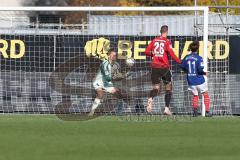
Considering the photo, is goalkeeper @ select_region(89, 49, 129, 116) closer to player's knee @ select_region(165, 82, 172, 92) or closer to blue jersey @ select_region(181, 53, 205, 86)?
player's knee @ select_region(165, 82, 172, 92)

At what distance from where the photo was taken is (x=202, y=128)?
55.6ft

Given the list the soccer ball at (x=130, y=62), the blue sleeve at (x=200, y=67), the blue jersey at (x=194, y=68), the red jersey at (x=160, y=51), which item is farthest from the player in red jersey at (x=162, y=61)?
the soccer ball at (x=130, y=62)

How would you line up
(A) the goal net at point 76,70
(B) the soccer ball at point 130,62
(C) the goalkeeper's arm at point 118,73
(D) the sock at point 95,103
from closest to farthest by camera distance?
(D) the sock at point 95,103, (C) the goalkeeper's arm at point 118,73, (A) the goal net at point 76,70, (B) the soccer ball at point 130,62

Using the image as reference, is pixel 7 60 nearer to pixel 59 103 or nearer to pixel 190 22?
pixel 59 103

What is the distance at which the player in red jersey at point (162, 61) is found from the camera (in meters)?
21.3

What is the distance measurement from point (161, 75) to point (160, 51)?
657 mm

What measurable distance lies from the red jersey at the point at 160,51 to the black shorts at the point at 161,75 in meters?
0.10

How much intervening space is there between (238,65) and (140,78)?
262 cm

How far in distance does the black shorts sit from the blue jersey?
0.49 meters

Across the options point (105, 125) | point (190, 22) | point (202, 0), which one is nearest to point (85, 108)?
point (105, 125)

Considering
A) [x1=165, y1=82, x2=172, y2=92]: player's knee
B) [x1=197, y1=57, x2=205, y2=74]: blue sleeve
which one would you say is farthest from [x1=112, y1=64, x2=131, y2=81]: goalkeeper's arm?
[x1=197, y1=57, x2=205, y2=74]: blue sleeve

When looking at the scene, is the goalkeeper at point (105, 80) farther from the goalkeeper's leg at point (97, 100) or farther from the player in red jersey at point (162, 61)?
the player in red jersey at point (162, 61)

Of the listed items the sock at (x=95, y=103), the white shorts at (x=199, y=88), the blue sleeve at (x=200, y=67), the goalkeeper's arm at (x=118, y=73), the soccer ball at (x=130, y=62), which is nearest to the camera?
the blue sleeve at (x=200, y=67)

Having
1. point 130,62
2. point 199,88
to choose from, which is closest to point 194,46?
point 199,88
